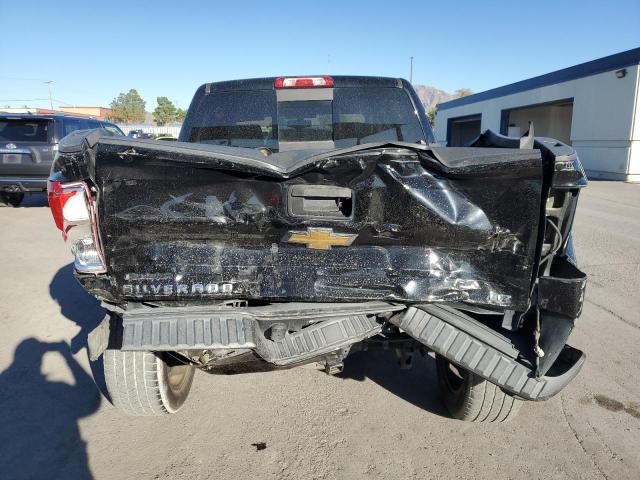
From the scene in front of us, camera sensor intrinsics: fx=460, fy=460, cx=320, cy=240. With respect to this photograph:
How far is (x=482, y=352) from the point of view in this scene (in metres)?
2.14

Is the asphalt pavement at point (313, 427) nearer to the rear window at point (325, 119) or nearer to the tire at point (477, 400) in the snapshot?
the tire at point (477, 400)

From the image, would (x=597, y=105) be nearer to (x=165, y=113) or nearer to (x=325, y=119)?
(x=325, y=119)

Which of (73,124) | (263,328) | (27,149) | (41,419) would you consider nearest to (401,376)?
(263,328)

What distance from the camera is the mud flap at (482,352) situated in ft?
6.93

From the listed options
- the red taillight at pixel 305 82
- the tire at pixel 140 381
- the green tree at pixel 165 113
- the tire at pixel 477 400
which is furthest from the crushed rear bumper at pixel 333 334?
the green tree at pixel 165 113

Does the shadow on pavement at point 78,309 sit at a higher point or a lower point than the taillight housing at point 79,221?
lower

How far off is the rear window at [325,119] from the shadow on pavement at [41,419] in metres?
2.10

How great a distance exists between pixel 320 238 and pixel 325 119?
163 centimetres

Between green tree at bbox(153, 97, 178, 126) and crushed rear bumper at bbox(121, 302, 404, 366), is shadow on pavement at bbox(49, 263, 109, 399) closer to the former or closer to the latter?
crushed rear bumper at bbox(121, 302, 404, 366)

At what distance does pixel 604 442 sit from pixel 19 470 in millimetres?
3345

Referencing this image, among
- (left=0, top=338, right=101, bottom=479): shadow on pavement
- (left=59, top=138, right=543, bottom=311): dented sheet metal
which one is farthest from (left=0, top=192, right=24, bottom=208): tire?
(left=59, top=138, right=543, bottom=311): dented sheet metal

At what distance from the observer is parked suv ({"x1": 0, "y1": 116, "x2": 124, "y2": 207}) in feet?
33.4

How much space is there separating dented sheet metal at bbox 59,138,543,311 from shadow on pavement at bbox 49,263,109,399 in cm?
170

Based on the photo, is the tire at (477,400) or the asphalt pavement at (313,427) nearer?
the asphalt pavement at (313,427)
